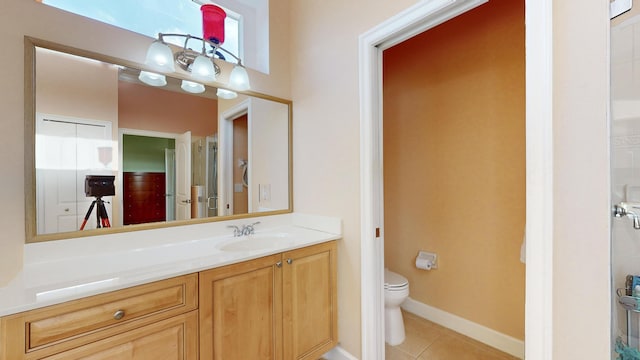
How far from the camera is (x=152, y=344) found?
1006mm

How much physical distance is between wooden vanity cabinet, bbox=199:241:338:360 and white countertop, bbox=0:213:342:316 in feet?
0.28

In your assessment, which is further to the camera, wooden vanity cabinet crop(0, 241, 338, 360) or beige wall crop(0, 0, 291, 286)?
beige wall crop(0, 0, 291, 286)

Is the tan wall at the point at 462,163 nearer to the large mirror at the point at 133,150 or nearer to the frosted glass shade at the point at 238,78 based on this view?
the large mirror at the point at 133,150

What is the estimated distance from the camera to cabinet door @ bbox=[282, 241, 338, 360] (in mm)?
1417

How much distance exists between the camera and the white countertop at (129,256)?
88 cm

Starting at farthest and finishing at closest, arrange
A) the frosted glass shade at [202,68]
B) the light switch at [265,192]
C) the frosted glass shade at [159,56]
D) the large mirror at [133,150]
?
the light switch at [265,192] → the frosted glass shade at [202,68] → the frosted glass shade at [159,56] → the large mirror at [133,150]

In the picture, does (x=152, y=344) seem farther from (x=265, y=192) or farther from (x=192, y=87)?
(x=192, y=87)

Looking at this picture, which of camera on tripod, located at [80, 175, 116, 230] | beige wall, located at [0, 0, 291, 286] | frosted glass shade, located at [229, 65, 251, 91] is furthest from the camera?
frosted glass shade, located at [229, 65, 251, 91]

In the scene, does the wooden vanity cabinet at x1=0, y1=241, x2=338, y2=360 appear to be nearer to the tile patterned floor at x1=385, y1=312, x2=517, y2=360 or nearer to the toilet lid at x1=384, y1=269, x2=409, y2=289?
the toilet lid at x1=384, y1=269, x2=409, y2=289

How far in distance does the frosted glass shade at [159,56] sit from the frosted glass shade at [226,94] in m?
0.33

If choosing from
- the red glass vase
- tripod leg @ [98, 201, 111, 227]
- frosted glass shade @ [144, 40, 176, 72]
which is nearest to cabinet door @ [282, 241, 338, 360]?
tripod leg @ [98, 201, 111, 227]

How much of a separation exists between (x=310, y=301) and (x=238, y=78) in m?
1.52

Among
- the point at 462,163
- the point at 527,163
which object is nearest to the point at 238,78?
the point at 527,163

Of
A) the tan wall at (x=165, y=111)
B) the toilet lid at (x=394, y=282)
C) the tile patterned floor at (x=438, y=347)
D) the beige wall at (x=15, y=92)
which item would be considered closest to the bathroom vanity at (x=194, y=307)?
the beige wall at (x=15, y=92)
